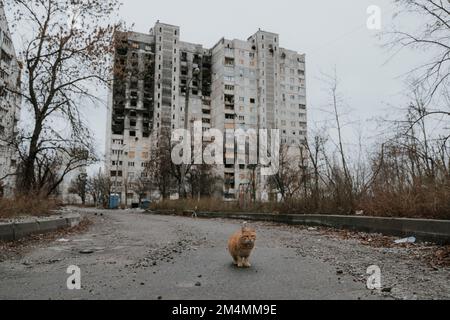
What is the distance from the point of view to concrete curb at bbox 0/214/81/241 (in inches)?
339

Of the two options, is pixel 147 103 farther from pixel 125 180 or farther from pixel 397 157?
pixel 397 157

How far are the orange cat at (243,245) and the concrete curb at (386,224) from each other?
4306 millimetres

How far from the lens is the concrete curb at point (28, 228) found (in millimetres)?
8602

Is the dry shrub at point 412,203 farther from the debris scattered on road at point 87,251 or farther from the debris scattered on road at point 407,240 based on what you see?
the debris scattered on road at point 87,251

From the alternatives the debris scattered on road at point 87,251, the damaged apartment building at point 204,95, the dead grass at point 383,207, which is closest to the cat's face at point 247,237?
the debris scattered on road at point 87,251

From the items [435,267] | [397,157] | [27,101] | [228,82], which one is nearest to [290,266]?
[435,267]

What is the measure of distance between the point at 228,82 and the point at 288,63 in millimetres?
19160

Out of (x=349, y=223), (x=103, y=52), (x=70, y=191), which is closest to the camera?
(x=349, y=223)

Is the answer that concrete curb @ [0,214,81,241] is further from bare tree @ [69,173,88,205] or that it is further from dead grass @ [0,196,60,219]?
bare tree @ [69,173,88,205]

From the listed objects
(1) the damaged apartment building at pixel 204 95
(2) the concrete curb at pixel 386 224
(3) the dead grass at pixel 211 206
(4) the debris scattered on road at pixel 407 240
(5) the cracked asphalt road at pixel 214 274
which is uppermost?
(1) the damaged apartment building at pixel 204 95

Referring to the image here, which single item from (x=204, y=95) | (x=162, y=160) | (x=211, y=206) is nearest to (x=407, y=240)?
(x=211, y=206)

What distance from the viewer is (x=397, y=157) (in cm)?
1247

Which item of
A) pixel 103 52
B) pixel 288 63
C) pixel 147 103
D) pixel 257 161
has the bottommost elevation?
pixel 257 161

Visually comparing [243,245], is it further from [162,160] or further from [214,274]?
[162,160]
